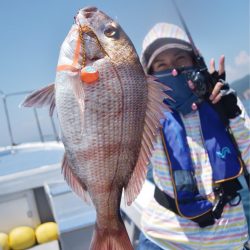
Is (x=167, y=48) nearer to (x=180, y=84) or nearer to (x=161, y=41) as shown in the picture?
(x=161, y=41)

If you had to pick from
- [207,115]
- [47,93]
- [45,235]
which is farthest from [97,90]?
[45,235]

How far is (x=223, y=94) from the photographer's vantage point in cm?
236

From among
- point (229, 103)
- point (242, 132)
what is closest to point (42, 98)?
point (229, 103)

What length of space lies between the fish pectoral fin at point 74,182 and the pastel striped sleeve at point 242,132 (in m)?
1.39

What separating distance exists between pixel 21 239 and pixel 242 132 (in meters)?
3.28

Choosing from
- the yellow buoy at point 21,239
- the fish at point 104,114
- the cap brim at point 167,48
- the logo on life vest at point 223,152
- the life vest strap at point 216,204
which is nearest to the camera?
the fish at point 104,114

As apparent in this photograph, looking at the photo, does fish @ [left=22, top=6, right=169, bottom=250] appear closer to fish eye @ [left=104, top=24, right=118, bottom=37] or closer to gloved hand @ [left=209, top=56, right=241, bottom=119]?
fish eye @ [left=104, top=24, right=118, bottom=37]

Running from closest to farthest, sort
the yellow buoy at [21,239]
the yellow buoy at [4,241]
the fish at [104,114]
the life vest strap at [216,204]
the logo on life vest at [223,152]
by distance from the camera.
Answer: the fish at [104,114] → the life vest strap at [216,204] → the logo on life vest at [223,152] → the yellow buoy at [4,241] → the yellow buoy at [21,239]

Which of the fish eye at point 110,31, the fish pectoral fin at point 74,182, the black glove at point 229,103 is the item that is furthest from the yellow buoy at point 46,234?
the fish eye at point 110,31

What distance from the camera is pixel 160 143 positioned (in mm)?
2434

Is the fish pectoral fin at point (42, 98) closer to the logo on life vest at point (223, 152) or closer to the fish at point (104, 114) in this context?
the fish at point (104, 114)

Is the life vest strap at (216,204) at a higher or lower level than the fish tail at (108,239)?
lower

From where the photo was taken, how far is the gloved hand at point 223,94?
7.63ft

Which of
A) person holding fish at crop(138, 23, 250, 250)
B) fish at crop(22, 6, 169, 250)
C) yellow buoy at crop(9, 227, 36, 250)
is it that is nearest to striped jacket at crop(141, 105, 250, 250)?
person holding fish at crop(138, 23, 250, 250)
